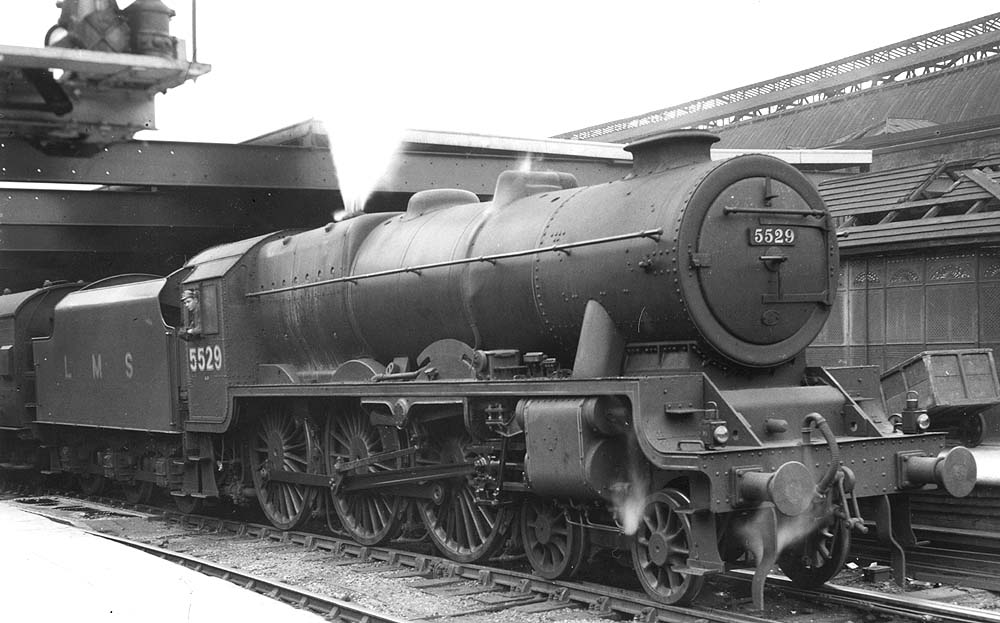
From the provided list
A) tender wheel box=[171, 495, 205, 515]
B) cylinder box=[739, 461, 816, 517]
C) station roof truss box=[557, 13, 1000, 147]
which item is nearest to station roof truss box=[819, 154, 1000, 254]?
station roof truss box=[557, 13, 1000, 147]

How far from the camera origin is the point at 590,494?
7.36m

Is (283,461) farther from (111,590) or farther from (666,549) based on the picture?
(666,549)

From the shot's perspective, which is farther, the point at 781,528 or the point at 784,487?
the point at 781,528

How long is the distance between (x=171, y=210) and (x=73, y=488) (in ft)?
17.0

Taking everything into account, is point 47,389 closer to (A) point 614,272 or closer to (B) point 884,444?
(A) point 614,272

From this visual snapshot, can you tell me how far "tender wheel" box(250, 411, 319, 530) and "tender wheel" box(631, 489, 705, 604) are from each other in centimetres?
470

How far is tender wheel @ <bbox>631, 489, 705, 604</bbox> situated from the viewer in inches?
277

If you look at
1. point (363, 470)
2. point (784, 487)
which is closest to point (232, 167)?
point (363, 470)

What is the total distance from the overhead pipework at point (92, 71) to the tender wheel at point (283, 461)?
13.4 feet

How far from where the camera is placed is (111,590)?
25.1 feet

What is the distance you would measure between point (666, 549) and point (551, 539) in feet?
4.96

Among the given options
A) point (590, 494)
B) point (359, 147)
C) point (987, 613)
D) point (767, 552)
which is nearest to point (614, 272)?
point (590, 494)

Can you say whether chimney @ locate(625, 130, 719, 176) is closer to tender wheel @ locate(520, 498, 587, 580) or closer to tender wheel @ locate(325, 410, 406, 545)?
tender wheel @ locate(520, 498, 587, 580)

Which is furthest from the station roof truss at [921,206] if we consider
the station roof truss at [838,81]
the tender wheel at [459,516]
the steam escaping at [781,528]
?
the steam escaping at [781,528]
